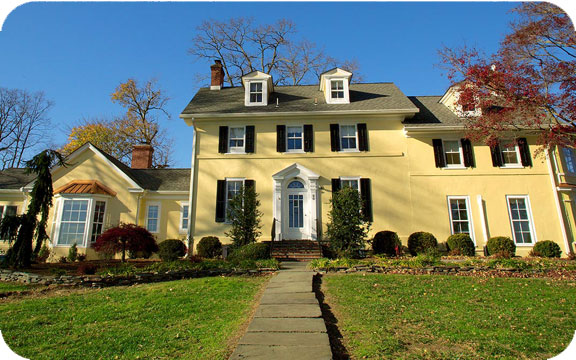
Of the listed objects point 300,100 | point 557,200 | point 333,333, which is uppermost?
point 300,100

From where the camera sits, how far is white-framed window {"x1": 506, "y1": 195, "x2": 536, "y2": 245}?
13391mm

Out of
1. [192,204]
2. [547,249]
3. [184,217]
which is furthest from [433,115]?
[184,217]

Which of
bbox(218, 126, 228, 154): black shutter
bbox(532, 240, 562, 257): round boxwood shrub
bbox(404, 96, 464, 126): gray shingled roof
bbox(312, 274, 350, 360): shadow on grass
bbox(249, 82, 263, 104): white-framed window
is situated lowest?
bbox(312, 274, 350, 360): shadow on grass

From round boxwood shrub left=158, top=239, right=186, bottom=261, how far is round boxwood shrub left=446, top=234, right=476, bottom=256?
11.6 m

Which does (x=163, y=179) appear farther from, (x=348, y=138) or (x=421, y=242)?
(x=421, y=242)

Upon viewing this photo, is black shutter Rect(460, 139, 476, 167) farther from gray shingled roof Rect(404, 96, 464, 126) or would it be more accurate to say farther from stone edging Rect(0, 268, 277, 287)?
stone edging Rect(0, 268, 277, 287)

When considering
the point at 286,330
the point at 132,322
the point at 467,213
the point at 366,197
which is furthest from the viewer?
the point at 366,197

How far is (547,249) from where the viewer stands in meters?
12.5

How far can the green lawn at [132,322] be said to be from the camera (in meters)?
3.77

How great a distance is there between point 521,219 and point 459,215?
2619 millimetres

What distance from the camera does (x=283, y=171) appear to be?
565 inches

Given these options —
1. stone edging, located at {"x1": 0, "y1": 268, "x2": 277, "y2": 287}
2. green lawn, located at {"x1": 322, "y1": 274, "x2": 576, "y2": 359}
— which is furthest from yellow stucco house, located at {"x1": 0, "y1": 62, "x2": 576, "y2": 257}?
green lawn, located at {"x1": 322, "y1": 274, "x2": 576, "y2": 359}

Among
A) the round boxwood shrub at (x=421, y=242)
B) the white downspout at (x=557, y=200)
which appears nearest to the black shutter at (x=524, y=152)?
the white downspout at (x=557, y=200)

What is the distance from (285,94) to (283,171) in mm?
5149
